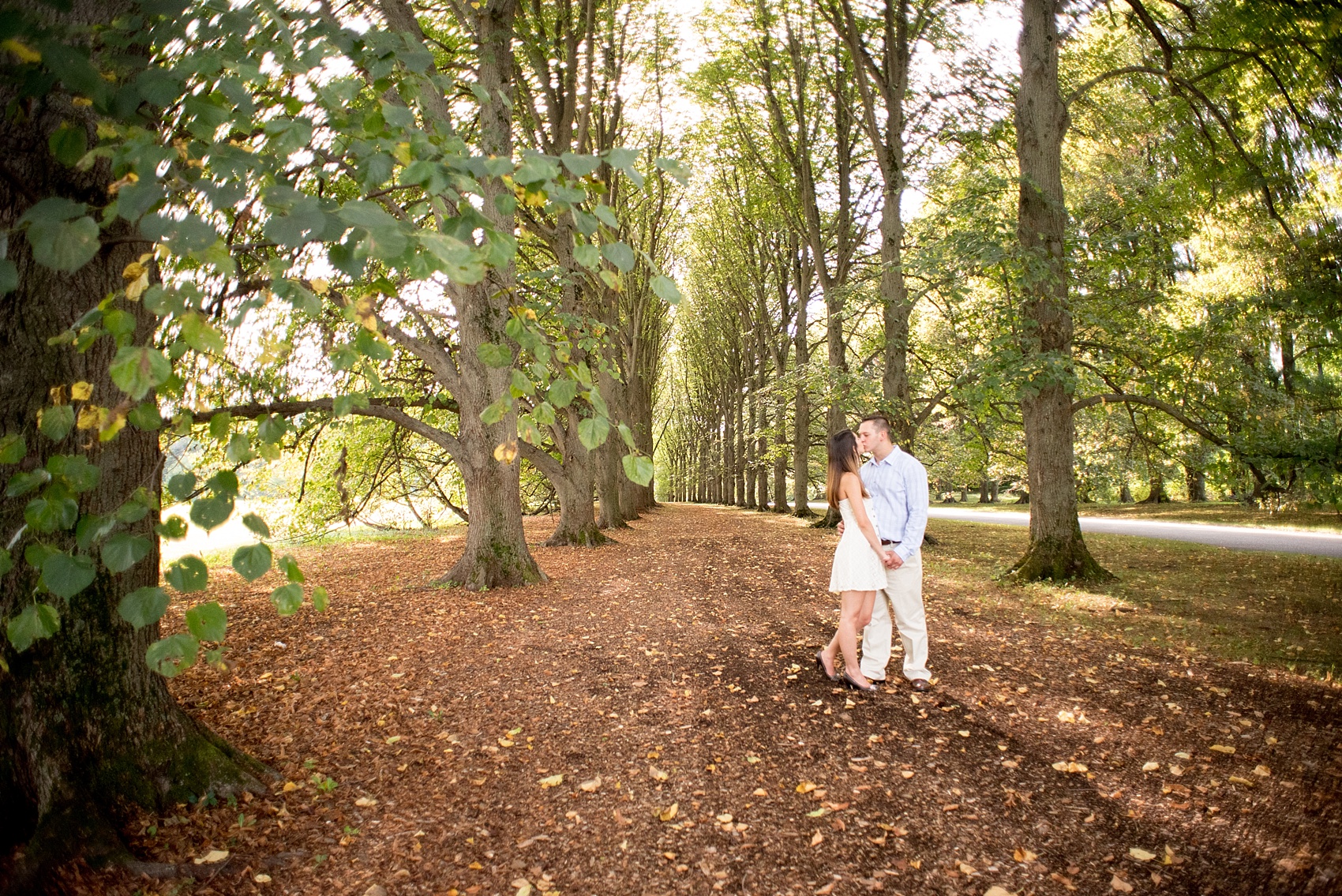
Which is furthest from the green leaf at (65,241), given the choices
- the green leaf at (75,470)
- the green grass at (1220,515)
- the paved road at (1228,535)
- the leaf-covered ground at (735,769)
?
the green grass at (1220,515)

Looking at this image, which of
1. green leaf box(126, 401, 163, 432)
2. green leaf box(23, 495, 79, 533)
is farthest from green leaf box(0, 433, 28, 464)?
green leaf box(126, 401, 163, 432)

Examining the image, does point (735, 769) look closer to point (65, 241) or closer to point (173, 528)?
point (173, 528)

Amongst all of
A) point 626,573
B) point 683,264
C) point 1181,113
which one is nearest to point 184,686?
point 626,573

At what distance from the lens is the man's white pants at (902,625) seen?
5312 mm

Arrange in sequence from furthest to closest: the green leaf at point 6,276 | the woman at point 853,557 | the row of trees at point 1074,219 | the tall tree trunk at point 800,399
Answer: the tall tree trunk at point 800,399 → the row of trees at point 1074,219 → the woman at point 853,557 → the green leaf at point 6,276

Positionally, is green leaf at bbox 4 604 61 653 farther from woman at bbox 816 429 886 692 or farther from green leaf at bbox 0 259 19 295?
woman at bbox 816 429 886 692

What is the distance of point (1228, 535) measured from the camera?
15.9 m

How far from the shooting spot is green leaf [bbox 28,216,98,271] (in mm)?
1438

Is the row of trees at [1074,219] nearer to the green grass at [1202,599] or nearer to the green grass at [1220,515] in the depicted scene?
A: the green grass at [1202,599]

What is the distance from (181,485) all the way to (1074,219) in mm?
12786

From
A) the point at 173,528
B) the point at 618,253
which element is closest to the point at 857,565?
the point at 618,253

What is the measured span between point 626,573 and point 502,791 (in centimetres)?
736

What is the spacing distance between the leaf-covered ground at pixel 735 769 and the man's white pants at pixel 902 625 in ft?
0.74

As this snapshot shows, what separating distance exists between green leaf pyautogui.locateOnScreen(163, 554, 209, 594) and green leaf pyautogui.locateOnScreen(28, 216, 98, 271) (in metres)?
0.70
